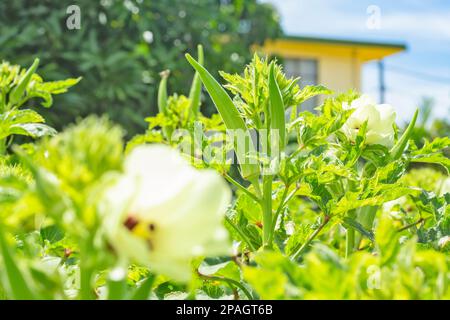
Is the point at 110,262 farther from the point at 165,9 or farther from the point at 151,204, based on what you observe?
the point at 165,9

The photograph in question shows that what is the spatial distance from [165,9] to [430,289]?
266 inches

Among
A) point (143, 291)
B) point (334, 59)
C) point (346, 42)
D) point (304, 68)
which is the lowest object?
point (304, 68)

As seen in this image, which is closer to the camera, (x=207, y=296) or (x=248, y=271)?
(x=248, y=271)

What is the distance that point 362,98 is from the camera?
82 centimetres

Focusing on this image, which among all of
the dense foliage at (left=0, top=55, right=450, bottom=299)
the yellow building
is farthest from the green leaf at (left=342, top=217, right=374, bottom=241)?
the yellow building

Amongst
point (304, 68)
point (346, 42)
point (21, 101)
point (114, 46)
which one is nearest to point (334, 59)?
point (304, 68)

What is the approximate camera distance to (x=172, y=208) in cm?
35

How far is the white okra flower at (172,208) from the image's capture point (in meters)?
0.35

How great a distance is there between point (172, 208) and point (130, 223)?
3cm

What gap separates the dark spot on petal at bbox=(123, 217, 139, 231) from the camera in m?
0.36

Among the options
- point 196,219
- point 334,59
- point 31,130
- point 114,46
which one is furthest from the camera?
point 334,59

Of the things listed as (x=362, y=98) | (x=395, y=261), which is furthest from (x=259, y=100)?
(x=395, y=261)

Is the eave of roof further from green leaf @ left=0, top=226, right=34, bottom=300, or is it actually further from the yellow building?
green leaf @ left=0, top=226, right=34, bottom=300

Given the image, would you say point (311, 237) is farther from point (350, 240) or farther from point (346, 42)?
point (346, 42)
